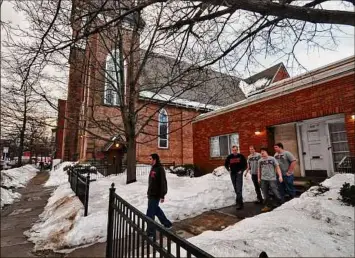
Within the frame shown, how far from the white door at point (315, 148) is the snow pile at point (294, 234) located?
4.91 m

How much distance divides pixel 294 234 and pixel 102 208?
5.06m

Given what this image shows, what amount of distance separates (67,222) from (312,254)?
5638mm

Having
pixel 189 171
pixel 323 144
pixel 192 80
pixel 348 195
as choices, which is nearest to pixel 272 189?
pixel 348 195

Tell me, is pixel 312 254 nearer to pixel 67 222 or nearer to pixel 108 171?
pixel 67 222

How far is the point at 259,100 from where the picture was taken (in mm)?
12664

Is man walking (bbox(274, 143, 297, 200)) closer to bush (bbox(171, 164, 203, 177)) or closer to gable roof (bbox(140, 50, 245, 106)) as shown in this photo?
gable roof (bbox(140, 50, 245, 106))

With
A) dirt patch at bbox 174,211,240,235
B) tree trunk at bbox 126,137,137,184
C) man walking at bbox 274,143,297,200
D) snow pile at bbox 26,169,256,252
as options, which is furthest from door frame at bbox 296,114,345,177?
tree trunk at bbox 126,137,137,184

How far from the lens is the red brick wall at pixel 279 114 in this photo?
923cm

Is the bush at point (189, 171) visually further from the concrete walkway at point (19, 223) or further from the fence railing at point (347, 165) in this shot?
the fence railing at point (347, 165)

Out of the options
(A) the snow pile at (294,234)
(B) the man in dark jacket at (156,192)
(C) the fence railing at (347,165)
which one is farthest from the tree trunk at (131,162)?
(C) the fence railing at (347,165)

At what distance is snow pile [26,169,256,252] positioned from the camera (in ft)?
19.1

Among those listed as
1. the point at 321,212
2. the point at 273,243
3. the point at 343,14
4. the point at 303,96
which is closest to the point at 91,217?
the point at 273,243

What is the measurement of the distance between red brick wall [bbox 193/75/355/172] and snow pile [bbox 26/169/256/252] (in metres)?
3.19

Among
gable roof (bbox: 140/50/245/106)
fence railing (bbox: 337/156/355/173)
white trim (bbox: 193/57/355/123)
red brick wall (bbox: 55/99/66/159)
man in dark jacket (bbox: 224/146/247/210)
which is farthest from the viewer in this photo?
red brick wall (bbox: 55/99/66/159)
